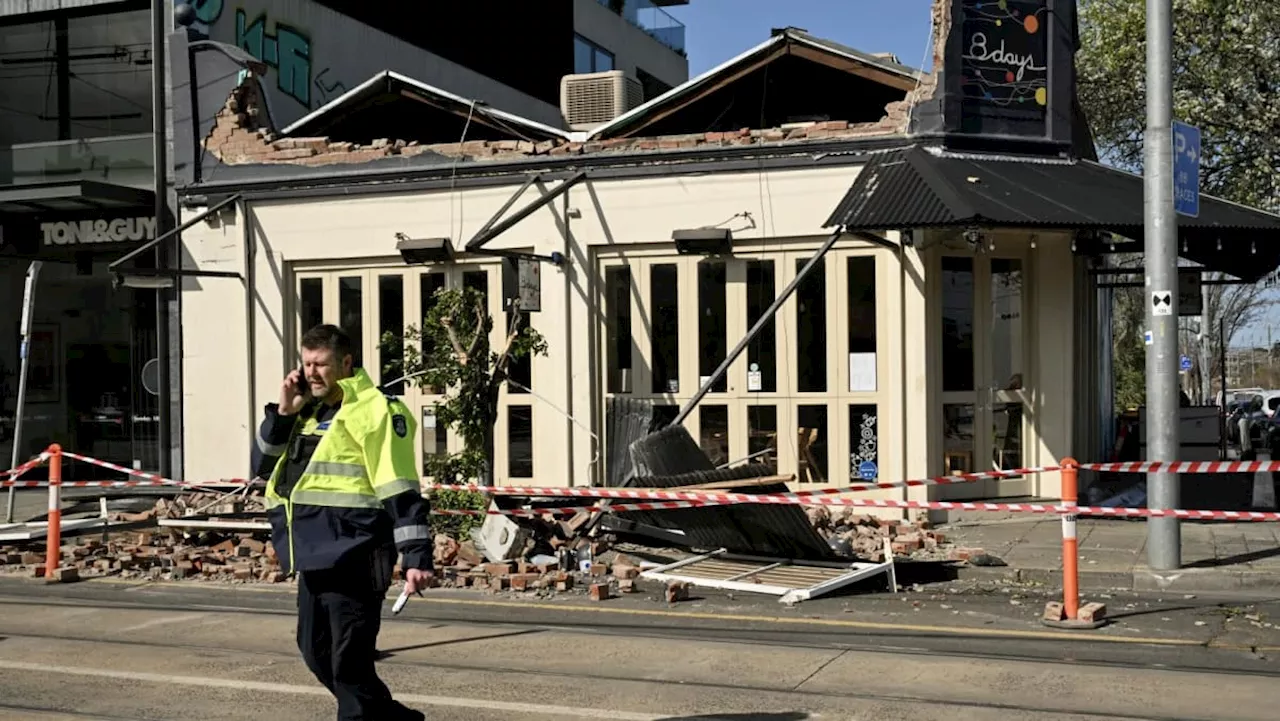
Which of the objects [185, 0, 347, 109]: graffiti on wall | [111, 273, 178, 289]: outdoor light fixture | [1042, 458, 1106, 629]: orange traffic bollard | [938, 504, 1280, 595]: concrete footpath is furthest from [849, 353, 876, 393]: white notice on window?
[185, 0, 347, 109]: graffiti on wall

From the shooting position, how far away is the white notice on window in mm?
14195

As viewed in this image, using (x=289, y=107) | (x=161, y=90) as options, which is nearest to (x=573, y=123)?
(x=289, y=107)

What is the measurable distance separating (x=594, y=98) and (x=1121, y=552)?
392 inches

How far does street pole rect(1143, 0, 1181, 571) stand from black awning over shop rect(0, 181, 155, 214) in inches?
497

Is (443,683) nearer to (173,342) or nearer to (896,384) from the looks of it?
(896,384)

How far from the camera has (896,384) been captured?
13906mm

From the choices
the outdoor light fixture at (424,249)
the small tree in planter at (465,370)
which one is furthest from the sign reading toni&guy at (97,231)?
the small tree in planter at (465,370)

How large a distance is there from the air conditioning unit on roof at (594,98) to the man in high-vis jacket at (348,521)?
1349cm

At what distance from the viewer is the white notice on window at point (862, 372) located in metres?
14.2

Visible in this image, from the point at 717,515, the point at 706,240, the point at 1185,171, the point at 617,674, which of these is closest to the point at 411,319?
the point at 706,240

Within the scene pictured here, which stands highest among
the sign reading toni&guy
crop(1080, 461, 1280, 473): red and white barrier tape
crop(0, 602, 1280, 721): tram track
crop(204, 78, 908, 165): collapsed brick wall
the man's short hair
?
crop(204, 78, 908, 165): collapsed brick wall

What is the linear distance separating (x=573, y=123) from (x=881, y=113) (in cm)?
430

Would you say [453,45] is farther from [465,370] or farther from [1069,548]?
[1069,548]

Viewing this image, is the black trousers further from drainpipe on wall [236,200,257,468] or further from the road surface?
drainpipe on wall [236,200,257,468]
